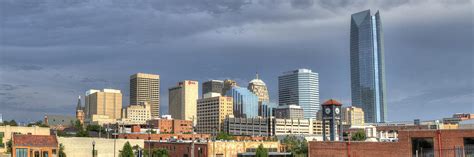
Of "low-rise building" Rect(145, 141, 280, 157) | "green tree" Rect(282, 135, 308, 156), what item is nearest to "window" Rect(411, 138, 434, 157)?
"low-rise building" Rect(145, 141, 280, 157)

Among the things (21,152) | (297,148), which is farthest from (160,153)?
(297,148)

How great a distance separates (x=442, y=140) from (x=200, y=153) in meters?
57.9

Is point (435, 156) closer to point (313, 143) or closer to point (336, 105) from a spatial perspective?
point (313, 143)

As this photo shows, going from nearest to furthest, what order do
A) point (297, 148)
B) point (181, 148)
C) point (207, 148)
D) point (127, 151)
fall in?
point (127, 151), point (207, 148), point (181, 148), point (297, 148)

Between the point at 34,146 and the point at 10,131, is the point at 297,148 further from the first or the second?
the point at 34,146

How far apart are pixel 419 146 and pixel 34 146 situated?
5590cm

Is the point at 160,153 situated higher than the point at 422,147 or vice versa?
the point at 422,147

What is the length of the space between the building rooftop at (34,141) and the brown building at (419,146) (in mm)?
44414

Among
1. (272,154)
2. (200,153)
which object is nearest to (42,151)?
(200,153)

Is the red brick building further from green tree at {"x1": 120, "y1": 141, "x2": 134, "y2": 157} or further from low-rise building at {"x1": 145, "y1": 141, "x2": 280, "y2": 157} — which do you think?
green tree at {"x1": 120, "y1": 141, "x2": 134, "y2": 157}

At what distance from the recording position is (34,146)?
89.6m

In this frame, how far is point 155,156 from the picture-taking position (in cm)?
11575

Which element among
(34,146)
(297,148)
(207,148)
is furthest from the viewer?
(297,148)

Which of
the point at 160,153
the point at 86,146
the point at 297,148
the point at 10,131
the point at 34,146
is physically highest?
the point at 10,131
